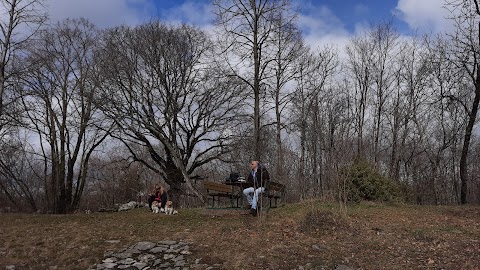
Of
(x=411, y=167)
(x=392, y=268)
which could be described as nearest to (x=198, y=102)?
(x=411, y=167)

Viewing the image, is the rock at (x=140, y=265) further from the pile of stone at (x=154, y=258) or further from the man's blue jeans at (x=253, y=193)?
the man's blue jeans at (x=253, y=193)

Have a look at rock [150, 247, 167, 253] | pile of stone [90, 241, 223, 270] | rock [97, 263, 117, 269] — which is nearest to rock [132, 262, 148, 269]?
pile of stone [90, 241, 223, 270]

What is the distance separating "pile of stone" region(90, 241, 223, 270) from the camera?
7.39 m

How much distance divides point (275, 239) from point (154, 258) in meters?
2.36

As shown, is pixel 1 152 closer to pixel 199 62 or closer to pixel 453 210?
pixel 199 62

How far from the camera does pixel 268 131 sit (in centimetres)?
2238

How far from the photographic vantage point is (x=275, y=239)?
329 inches

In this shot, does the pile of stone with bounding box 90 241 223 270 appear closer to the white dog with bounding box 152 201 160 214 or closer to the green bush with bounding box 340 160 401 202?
the white dog with bounding box 152 201 160 214

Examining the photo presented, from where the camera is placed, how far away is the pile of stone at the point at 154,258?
7.39 metres

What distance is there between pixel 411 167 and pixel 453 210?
56.0ft

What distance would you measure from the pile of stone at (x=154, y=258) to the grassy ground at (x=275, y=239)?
210 mm

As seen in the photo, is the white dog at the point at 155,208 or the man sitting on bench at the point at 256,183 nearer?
the man sitting on bench at the point at 256,183

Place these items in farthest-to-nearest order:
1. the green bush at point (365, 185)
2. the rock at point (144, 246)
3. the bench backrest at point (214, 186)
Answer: the green bush at point (365, 185)
the bench backrest at point (214, 186)
the rock at point (144, 246)

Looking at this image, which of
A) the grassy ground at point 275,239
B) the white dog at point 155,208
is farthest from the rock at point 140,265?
the white dog at point 155,208
